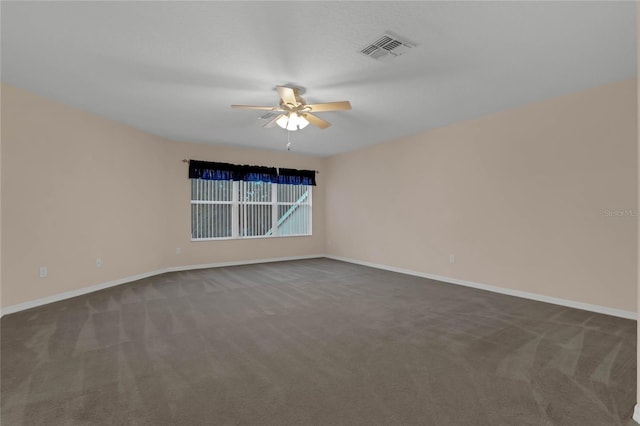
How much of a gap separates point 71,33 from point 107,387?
2.68m

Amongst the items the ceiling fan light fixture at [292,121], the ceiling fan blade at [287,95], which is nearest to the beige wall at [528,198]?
the ceiling fan light fixture at [292,121]

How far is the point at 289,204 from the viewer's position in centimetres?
747

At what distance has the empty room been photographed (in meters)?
1.99

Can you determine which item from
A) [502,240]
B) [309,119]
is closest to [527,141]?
[502,240]

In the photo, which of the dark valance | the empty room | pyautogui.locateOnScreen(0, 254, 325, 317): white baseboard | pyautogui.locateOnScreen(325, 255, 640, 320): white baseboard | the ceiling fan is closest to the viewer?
the empty room

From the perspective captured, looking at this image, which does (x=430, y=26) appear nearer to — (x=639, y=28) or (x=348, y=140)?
(x=639, y=28)

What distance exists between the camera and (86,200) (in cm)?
434

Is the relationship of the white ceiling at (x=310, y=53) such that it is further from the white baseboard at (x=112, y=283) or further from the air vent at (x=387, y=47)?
the white baseboard at (x=112, y=283)

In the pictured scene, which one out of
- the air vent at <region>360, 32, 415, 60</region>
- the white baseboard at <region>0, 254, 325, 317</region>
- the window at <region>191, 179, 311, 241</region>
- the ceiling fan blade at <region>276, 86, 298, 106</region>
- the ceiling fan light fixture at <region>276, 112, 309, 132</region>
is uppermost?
the air vent at <region>360, 32, 415, 60</region>

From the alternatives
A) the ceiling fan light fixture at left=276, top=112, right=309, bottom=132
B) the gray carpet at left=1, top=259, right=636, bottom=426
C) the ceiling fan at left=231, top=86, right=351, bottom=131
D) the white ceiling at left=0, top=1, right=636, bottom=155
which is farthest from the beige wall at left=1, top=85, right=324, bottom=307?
the ceiling fan light fixture at left=276, top=112, right=309, bottom=132

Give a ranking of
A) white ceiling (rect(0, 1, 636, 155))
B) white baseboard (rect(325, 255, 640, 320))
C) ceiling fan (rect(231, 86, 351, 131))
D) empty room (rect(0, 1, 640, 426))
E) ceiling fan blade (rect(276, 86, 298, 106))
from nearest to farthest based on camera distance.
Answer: empty room (rect(0, 1, 640, 426)) < white ceiling (rect(0, 1, 636, 155)) < ceiling fan blade (rect(276, 86, 298, 106)) < ceiling fan (rect(231, 86, 351, 131)) < white baseboard (rect(325, 255, 640, 320))

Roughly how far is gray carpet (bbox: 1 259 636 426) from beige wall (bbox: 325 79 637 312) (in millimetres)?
519

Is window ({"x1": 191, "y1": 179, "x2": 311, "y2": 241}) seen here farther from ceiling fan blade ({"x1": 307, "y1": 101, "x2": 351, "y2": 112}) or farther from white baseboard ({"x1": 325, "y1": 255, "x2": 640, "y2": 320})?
ceiling fan blade ({"x1": 307, "y1": 101, "x2": 351, "y2": 112})

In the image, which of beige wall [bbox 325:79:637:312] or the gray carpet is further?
beige wall [bbox 325:79:637:312]
